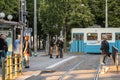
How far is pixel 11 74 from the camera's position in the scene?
1861 centimetres

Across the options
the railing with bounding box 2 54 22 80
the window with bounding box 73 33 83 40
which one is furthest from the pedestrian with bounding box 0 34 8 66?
the window with bounding box 73 33 83 40

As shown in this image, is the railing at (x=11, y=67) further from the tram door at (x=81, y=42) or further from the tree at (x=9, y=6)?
the tree at (x=9, y=6)

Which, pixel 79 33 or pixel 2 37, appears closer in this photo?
pixel 2 37

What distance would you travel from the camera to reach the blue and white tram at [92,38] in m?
51.8

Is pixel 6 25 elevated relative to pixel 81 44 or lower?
elevated

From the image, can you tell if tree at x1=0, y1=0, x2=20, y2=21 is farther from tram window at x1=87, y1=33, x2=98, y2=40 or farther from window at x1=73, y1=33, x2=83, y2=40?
tram window at x1=87, y1=33, x2=98, y2=40

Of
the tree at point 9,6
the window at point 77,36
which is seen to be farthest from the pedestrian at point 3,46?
the tree at point 9,6

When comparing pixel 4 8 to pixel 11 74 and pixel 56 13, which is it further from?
pixel 11 74

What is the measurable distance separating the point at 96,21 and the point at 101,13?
1.68 metres

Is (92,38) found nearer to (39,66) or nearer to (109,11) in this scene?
(109,11)

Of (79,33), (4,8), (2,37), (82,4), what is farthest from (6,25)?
(82,4)

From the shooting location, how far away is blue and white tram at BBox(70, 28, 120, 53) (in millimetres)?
51812

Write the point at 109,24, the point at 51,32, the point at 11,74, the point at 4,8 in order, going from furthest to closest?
the point at 109,24 → the point at 4,8 → the point at 51,32 → the point at 11,74

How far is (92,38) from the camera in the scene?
5262 cm
